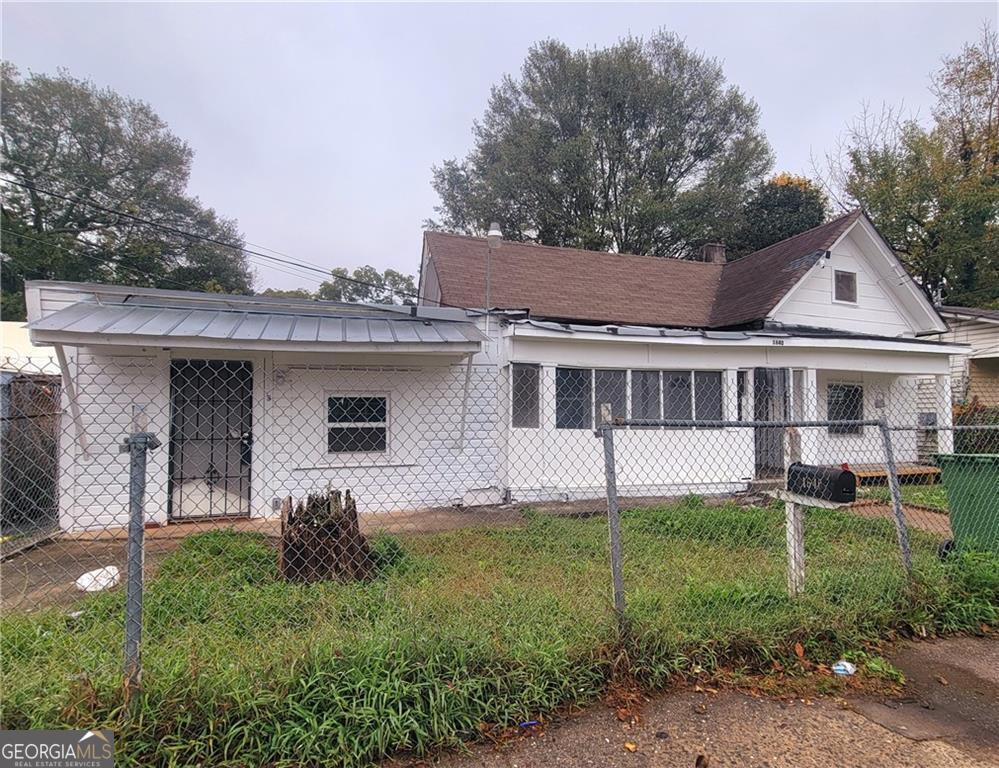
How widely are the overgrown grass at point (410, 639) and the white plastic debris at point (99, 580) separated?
0.41 meters

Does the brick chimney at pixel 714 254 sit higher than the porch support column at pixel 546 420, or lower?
higher

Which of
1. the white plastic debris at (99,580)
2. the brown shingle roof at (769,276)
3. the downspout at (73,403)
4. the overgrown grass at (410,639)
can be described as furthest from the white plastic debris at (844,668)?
the brown shingle roof at (769,276)

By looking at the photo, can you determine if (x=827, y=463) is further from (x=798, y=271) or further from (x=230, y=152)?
(x=230, y=152)

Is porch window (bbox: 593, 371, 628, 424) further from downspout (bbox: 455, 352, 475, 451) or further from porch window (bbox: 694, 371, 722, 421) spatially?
downspout (bbox: 455, 352, 475, 451)

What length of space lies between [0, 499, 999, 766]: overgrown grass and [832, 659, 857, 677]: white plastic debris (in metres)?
0.10

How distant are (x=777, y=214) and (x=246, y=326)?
23.3 m

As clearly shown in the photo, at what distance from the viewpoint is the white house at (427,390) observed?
7.08 meters

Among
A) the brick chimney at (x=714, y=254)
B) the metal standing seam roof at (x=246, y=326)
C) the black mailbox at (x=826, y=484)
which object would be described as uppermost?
the brick chimney at (x=714, y=254)

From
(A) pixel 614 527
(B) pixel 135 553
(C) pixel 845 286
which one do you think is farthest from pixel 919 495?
(B) pixel 135 553

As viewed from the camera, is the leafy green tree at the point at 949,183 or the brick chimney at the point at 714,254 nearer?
the brick chimney at the point at 714,254

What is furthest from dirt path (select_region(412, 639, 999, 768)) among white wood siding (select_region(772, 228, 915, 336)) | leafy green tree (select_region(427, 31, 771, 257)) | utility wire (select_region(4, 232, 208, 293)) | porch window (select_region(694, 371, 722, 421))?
utility wire (select_region(4, 232, 208, 293))

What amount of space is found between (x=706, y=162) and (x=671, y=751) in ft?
95.7

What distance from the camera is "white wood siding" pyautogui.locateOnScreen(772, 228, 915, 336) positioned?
12.2 m

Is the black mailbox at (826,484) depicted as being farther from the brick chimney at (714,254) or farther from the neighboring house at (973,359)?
the neighboring house at (973,359)
